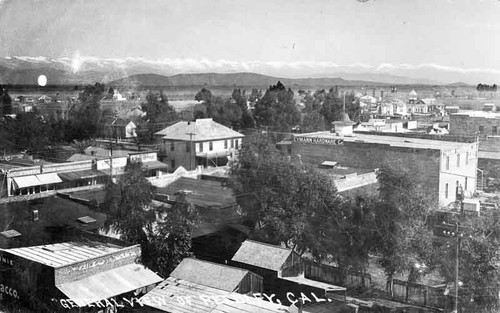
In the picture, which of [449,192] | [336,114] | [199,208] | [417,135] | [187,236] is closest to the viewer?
[187,236]

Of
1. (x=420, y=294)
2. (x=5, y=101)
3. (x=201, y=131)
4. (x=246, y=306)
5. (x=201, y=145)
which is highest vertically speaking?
(x=5, y=101)

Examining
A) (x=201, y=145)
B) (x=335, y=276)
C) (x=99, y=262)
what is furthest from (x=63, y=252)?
(x=201, y=145)

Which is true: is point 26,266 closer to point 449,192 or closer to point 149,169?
point 149,169

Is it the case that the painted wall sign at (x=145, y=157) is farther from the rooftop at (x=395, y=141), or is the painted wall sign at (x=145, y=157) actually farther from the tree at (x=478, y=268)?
the tree at (x=478, y=268)

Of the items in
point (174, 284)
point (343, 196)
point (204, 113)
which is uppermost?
point (204, 113)

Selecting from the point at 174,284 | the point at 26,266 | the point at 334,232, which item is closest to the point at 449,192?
the point at 334,232

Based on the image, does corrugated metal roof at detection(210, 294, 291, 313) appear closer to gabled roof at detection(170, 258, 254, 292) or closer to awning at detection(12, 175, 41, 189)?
gabled roof at detection(170, 258, 254, 292)

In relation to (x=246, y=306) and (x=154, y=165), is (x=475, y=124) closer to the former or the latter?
(x=154, y=165)
